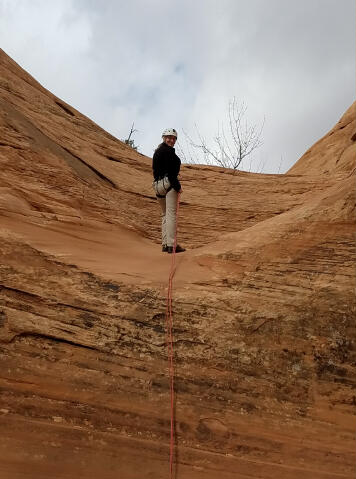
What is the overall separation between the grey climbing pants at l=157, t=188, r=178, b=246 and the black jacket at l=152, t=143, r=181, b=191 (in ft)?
0.56

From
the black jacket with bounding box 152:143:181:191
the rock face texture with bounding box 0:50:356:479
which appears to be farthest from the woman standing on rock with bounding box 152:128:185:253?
the rock face texture with bounding box 0:50:356:479

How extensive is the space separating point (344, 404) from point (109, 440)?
2217 millimetres

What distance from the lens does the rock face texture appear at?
3482 mm

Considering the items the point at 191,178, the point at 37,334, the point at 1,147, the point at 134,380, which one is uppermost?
the point at 191,178

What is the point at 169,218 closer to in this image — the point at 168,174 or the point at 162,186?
the point at 162,186

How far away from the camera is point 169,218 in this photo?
700 centimetres

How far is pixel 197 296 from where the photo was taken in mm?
4512

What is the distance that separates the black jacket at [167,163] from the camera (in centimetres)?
709

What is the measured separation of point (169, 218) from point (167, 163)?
3.28 ft

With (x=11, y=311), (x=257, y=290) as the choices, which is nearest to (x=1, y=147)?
(x=11, y=311)

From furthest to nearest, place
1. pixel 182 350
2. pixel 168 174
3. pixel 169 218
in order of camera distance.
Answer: pixel 168 174
pixel 169 218
pixel 182 350

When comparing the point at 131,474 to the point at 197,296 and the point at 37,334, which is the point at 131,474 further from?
the point at 197,296

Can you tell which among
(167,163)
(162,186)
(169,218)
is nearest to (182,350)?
(169,218)

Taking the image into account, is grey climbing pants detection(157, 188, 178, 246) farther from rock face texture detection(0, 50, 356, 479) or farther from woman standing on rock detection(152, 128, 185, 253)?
rock face texture detection(0, 50, 356, 479)
